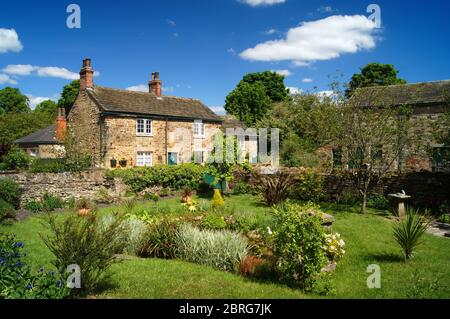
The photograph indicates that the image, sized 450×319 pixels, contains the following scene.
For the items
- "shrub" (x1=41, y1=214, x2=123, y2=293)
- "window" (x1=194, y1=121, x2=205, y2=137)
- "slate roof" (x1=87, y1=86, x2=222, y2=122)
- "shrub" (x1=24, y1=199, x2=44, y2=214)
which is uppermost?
"slate roof" (x1=87, y1=86, x2=222, y2=122)

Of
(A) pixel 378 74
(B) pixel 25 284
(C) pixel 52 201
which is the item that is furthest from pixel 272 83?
(B) pixel 25 284

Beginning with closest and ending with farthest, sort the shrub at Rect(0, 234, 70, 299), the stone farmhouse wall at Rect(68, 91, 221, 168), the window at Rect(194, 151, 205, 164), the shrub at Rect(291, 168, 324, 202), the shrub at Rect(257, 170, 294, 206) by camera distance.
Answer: the shrub at Rect(0, 234, 70, 299) < the shrub at Rect(257, 170, 294, 206) < the shrub at Rect(291, 168, 324, 202) < the stone farmhouse wall at Rect(68, 91, 221, 168) < the window at Rect(194, 151, 205, 164)

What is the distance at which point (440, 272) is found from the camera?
7.33 metres

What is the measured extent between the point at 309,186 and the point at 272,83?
38642mm

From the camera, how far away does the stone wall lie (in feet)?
53.2

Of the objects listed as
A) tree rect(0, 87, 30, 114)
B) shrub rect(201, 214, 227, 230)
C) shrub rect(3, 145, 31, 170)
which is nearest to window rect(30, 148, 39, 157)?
shrub rect(3, 145, 31, 170)

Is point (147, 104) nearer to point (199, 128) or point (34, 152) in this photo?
point (199, 128)

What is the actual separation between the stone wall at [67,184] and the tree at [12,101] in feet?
186

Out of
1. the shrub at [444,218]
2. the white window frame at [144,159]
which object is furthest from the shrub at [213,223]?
the white window frame at [144,159]

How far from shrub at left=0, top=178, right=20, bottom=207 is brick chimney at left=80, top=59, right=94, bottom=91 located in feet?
46.2

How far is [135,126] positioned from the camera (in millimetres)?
27312

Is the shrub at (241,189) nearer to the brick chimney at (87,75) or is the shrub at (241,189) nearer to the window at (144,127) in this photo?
the window at (144,127)

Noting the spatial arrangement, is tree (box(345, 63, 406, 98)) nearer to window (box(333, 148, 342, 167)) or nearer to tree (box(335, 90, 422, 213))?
window (box(333, 148, 342, 167))
